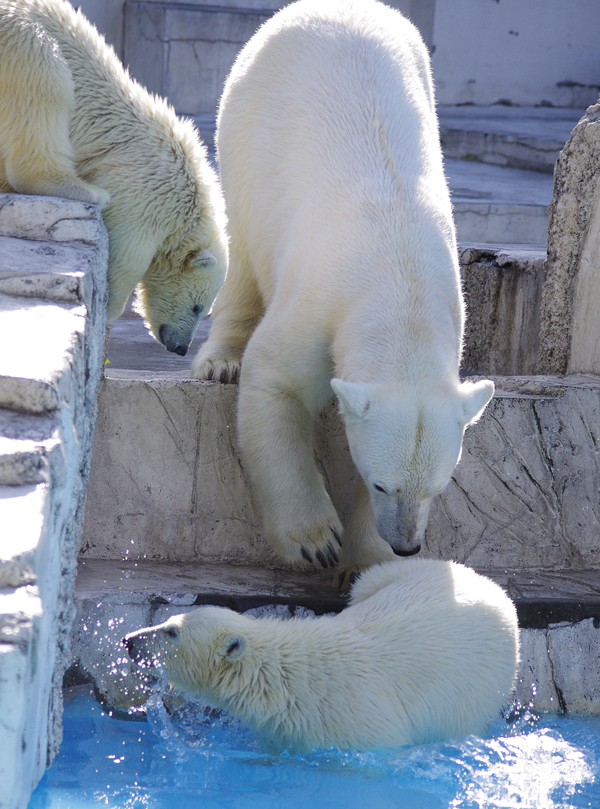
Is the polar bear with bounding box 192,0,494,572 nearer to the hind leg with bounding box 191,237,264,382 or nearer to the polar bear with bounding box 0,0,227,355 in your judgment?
the hind leg with bounding box 191,237,264,382

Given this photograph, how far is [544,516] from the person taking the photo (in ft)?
12.7

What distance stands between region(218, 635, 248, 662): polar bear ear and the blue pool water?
0.32m

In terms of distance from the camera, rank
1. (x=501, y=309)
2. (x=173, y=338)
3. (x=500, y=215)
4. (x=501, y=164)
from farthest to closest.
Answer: (x=501, y=164)
(x=500, y=215)
(x=501, y=309)
(x=173, y=338)

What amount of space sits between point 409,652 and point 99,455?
1468 mm

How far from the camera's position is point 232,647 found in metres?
2.76

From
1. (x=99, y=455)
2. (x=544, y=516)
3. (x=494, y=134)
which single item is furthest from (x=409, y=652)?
(x=494, y=134)

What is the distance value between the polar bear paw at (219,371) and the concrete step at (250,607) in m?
0.78

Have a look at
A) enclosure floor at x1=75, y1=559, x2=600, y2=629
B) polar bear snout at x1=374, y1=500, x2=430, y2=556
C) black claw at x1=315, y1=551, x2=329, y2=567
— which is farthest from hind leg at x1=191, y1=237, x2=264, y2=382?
polar bear snout at x1=374, y1=500, x2=430, y2=556

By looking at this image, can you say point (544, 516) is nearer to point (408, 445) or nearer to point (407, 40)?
point (408, 445)

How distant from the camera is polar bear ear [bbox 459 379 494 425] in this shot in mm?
3043

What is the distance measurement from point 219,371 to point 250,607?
3.57 feet

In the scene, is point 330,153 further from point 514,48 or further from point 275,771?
point 514,48

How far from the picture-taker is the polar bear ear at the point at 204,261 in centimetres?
319

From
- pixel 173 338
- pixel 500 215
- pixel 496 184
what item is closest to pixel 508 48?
pixel 496 184
